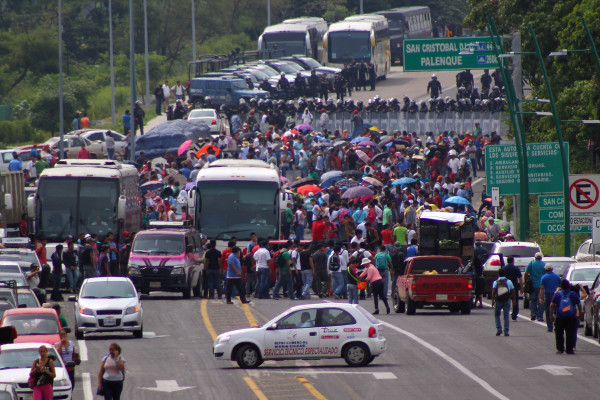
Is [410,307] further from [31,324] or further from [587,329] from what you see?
[31,324]

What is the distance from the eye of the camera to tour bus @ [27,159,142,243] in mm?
40406

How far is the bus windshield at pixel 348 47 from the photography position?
9150 centimetres

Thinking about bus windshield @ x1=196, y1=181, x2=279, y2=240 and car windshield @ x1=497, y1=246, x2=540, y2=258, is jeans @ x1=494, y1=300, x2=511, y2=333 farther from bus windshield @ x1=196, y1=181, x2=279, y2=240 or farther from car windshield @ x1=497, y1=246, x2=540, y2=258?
bus windshield @ x1=196, y1=181, x2=279, y2=240

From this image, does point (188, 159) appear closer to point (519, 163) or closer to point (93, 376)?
point (519, 163)

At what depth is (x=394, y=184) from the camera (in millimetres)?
48062

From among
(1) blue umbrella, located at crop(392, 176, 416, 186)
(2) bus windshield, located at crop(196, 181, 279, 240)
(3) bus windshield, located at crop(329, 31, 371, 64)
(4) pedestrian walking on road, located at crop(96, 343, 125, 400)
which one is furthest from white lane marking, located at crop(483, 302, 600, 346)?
(3) bus windshield, located at crop(329, 31, 371, 64)

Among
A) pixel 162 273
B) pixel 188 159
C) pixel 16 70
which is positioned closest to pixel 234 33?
pixel 16 70

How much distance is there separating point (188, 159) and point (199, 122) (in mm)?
13757

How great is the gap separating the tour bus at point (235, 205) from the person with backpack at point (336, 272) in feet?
16.7

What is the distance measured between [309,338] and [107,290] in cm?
631

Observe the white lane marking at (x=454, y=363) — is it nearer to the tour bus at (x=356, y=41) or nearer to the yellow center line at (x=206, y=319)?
the yellow center line at (x=206, y=319)

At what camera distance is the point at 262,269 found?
35969 mm

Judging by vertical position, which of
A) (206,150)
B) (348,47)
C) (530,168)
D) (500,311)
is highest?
(348,47)

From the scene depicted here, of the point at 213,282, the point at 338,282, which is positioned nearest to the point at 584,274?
the point at 338,282
